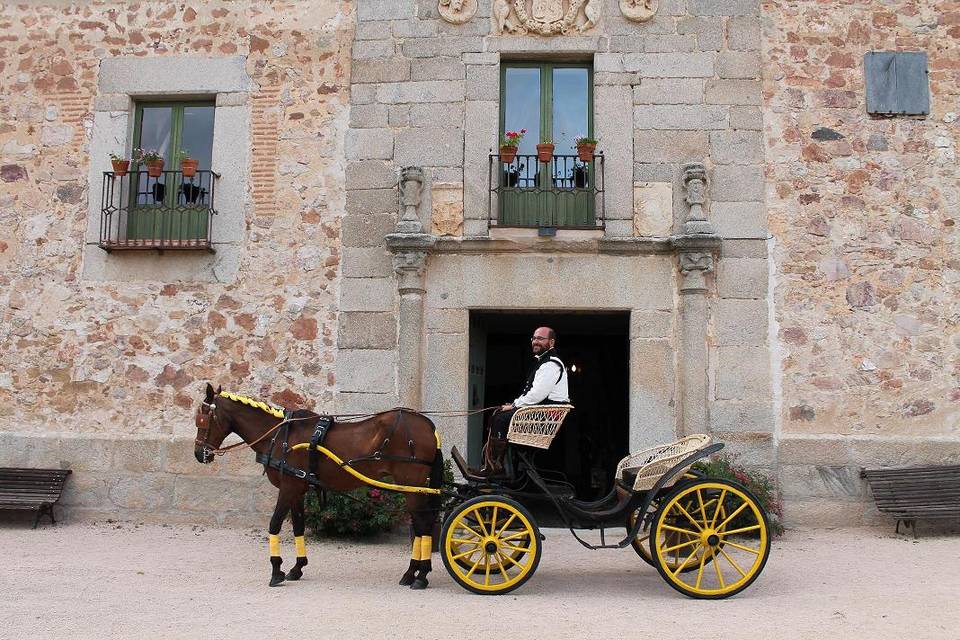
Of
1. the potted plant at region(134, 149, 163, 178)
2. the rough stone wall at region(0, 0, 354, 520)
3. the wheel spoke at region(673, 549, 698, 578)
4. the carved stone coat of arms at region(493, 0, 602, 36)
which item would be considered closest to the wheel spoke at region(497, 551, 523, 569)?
the wheel spoke at region(673, 549, 698, 578)

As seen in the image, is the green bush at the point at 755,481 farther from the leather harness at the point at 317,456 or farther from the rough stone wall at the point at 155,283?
the rough stone wall at the point at 155,283

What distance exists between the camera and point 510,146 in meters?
8.44

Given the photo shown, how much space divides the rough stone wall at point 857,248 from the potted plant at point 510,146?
95.2 inches

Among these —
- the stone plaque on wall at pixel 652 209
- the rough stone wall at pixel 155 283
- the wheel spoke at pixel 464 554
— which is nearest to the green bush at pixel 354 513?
the rough stone wall at pixel 155 283

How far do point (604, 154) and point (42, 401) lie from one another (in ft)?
19.9

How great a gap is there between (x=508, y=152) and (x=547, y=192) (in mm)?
547

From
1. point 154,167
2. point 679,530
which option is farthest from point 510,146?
point 679,530

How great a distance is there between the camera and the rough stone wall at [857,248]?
8141mm

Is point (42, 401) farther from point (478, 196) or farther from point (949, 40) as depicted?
point (949, 40)

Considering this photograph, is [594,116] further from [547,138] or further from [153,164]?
[153,164]

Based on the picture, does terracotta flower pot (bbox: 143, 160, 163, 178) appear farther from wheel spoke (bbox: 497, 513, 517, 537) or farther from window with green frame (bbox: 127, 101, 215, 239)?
wheel spoke (bbox: 497, 513, 517, 537)

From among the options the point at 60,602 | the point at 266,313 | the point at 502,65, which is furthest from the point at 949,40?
the point at 60,602

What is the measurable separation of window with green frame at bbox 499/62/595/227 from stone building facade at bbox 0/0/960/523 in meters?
0.17

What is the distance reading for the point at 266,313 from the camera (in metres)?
8.67
